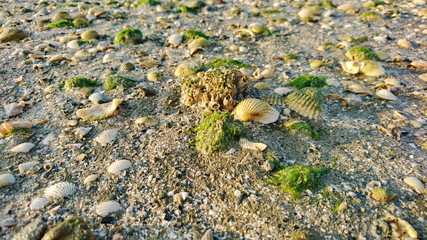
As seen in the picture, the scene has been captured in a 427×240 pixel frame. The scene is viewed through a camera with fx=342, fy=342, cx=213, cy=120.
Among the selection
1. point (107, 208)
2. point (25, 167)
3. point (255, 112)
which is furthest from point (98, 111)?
point (255, 112)

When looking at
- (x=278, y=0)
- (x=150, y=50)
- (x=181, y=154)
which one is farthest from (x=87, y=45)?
(x=278, y=0)

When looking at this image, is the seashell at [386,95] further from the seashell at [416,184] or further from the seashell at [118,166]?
the seashell at [118,166]

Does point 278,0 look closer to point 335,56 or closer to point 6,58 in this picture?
point 335,56

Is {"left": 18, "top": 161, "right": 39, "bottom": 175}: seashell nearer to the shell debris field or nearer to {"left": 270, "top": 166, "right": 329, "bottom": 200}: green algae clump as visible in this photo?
the shell debris field

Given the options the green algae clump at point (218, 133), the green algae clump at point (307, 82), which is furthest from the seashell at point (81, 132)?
the green algae clump at point (307, 82)

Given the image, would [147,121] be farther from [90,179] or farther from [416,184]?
[416,184]

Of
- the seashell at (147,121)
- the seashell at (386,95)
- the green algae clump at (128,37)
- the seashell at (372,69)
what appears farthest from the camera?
the green algae clump at (128,37)
